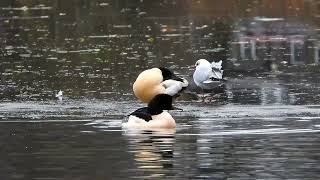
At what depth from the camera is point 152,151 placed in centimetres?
1434

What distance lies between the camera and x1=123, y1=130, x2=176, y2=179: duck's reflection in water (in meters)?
12.7

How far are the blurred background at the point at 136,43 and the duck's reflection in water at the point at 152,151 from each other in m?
5.21

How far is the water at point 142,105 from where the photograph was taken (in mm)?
13328

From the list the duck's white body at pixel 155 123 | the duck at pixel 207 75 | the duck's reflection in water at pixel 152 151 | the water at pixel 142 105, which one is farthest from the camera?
the duck at pixel 207 75

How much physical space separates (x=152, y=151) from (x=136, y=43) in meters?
19.0

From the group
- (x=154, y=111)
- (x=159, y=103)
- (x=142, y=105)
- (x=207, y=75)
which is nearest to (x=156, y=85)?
(x=159, y=103)

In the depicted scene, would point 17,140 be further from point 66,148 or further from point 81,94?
point 81,94

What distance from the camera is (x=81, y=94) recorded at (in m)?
22.1

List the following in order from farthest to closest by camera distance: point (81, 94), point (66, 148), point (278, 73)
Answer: point (278, 73)
point (81, 94)
point (66, 148)

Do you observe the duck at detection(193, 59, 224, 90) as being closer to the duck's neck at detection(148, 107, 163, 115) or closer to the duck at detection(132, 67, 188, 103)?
the duck at detection(132, 67, 188, 103)

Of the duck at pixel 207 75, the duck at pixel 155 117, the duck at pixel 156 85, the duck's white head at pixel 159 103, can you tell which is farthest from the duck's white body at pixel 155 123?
the duck at pixel 207 75

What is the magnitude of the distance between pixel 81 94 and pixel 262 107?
4.64 meters

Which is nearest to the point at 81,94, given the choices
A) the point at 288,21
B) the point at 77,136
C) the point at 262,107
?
the point at 262,107

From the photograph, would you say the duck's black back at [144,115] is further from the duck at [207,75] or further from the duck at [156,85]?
the duck at [207,75]
